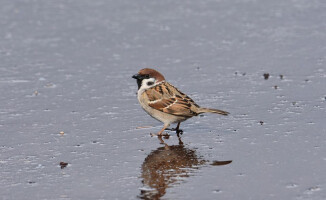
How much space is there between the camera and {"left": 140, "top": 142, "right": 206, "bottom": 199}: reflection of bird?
247 inches

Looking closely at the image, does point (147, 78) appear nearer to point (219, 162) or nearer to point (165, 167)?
point (165, 167)

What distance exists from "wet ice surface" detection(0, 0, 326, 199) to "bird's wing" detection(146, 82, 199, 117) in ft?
1.10

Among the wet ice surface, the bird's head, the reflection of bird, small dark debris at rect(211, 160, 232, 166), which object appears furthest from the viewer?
the bird's head

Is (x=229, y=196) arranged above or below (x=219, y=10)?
below

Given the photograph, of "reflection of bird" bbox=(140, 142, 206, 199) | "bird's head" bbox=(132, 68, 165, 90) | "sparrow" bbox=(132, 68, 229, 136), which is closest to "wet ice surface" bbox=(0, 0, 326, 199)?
"reflection of bird" bbox=(140, 142, 206, 199)

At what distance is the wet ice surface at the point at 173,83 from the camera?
21.4 ft

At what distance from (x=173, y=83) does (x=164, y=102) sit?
2160 millimetres

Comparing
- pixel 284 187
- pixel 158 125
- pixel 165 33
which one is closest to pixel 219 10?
pixel 165 33

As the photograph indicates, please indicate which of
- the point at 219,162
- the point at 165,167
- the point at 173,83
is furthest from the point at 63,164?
the point at 173,83

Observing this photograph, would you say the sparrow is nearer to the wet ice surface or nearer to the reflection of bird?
the wet ice surface

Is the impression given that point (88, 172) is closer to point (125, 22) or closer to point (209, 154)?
point (209, 154)

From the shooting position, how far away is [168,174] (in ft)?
21.9

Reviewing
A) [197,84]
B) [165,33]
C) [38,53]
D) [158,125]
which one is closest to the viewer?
[158,125]

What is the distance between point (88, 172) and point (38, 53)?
585cm
